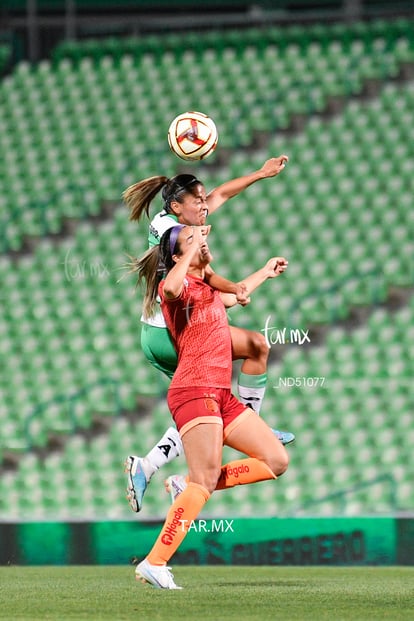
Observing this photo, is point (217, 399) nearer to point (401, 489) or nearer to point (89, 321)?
point (401, 489)

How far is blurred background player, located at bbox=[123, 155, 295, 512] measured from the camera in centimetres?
617

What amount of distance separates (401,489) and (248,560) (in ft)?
4.62

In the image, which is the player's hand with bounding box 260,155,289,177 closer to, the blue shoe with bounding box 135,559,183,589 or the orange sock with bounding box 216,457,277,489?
the orange sock with bounding box 216,457,277,489

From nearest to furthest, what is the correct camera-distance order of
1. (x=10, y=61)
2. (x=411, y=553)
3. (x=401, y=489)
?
(x=411, y=553)
(x=401, y=489)
(x=10, y=61)

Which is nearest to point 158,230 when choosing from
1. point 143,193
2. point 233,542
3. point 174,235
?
point 143,193

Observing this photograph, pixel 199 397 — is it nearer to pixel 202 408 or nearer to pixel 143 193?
→ pixel 202 408

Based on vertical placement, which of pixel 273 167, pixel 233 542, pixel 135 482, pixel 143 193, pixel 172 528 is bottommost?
pixel 233 542

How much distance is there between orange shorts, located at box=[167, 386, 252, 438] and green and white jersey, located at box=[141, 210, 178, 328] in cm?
62

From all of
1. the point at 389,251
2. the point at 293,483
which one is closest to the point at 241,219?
the point at 389,251

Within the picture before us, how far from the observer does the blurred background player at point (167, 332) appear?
20.2ft

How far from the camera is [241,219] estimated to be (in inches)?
468

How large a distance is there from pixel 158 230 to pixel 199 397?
3.21 ft

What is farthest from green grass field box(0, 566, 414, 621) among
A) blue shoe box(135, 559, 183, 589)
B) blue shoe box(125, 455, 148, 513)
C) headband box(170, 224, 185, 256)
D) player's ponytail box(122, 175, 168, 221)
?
player's ponytail box(122, 175, 168, 221)

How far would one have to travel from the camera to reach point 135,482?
6.42 metres
